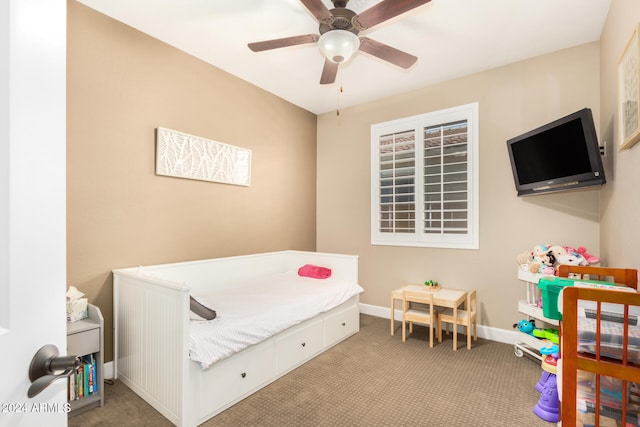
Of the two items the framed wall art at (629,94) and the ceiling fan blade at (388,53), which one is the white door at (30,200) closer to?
the ceiling fan blade at (388,53)

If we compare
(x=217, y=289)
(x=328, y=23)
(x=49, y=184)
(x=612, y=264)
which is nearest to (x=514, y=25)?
(x=328, y=23)

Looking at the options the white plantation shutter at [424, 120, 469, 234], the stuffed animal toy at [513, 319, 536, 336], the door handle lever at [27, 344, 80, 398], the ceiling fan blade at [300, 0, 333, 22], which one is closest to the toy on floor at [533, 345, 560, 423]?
the stuffed animal toy at [513, 319, 536, 336]

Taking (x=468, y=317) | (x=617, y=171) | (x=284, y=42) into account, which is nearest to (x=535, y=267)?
(x=468, y=317)

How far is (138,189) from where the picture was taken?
259 cm

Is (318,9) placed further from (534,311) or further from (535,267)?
(534,311)

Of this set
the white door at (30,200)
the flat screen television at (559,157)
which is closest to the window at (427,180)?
the flat screen television at (559,157)

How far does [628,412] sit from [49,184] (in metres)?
1.99

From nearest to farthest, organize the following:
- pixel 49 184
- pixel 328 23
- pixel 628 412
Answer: pixel 49 184 < pixel 628 412 < pixel 328 23

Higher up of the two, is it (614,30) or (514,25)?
(514,25)

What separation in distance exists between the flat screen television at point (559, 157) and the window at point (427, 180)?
501mm

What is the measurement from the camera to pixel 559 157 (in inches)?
96.0

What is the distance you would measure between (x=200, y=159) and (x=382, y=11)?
202 centimetres

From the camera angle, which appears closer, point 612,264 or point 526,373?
point 612,264

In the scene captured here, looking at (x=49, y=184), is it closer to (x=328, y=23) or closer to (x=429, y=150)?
(x=328, y=23)
